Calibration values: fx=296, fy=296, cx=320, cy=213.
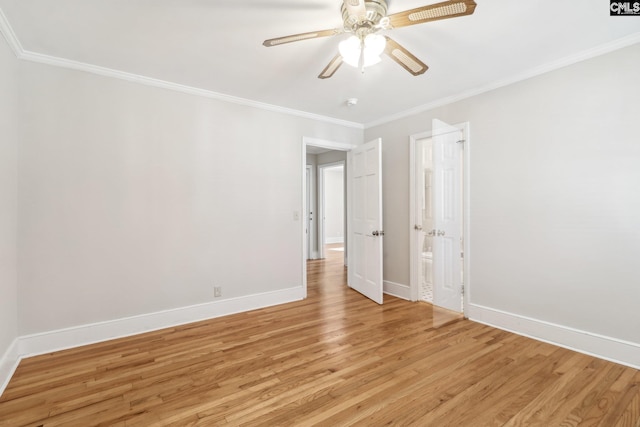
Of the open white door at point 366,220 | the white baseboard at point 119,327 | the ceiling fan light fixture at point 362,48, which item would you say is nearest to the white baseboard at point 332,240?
the open white door at point 366,220

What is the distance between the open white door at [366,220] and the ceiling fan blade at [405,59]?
65.3 inches

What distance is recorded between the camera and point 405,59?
2295 mm

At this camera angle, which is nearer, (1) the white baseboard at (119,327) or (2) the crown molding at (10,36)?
(2) the crown molding at (10,36)

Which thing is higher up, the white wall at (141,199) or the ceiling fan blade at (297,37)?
the ceiling fan blade at (297,37)

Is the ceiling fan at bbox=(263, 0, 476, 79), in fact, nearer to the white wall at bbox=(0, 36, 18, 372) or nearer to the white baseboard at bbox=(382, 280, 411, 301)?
the white wall at bbox=(0, 36, 18, 372)

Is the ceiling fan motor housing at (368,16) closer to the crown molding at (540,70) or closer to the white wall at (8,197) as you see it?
the crown molding at (540,70)

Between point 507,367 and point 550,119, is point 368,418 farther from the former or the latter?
point 550,119

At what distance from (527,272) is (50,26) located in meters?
4.62

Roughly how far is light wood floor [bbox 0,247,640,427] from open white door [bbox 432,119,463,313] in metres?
0.52

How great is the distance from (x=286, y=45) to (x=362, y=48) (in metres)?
0.79

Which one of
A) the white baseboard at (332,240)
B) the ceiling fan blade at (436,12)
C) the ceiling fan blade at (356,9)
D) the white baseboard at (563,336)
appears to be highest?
the ceiling fan blade at (356,9)

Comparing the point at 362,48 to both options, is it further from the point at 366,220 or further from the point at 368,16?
the point at 366,220

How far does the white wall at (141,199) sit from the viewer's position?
261 centimetres

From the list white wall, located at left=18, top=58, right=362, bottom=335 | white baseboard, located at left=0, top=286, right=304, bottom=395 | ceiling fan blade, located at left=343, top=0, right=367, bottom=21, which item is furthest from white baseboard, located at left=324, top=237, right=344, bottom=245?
ceiling fan blade, located at left=343, top=0, right=367, bottom=21
